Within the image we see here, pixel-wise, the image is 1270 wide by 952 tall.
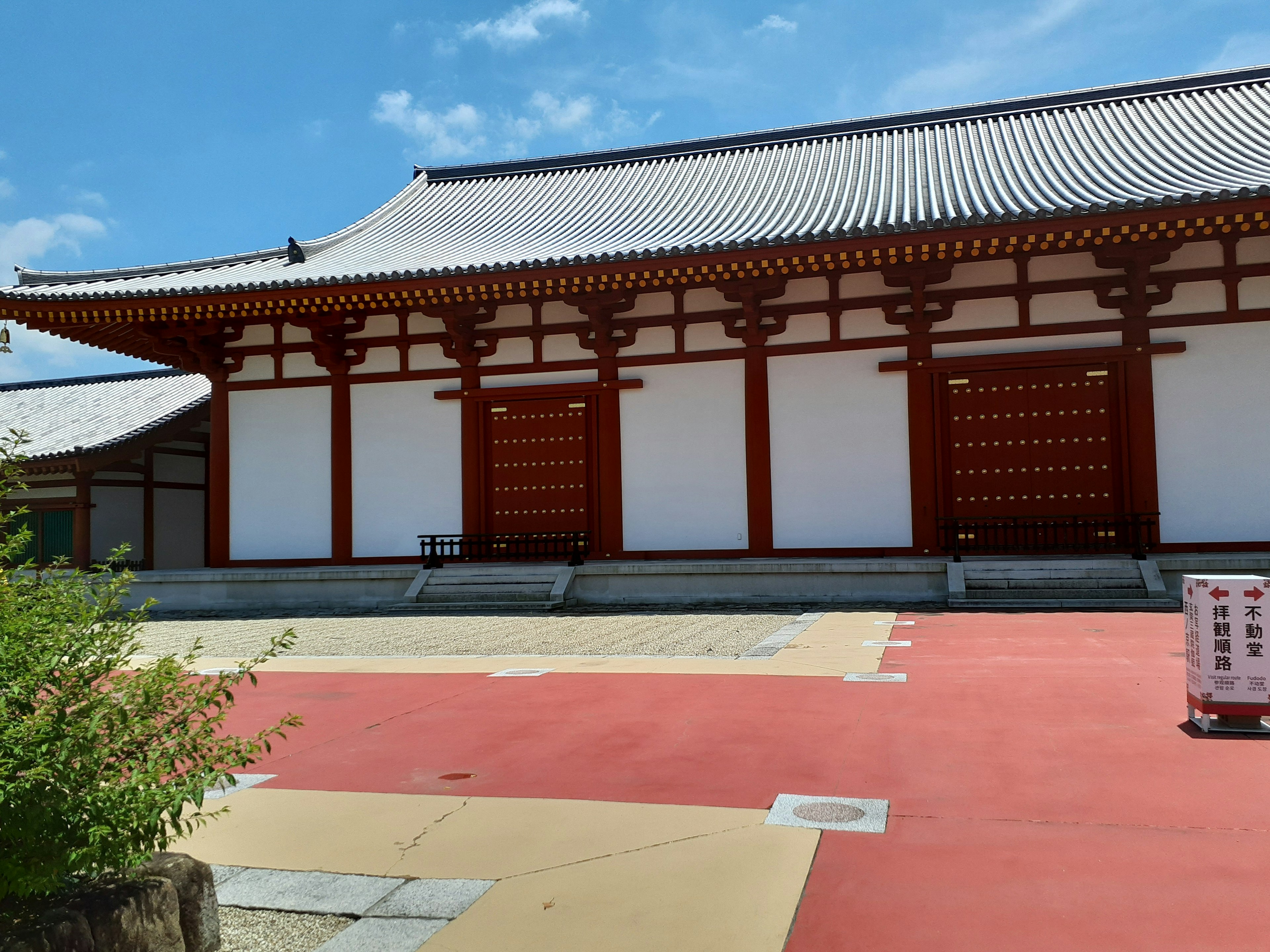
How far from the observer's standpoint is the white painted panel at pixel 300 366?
13227mm

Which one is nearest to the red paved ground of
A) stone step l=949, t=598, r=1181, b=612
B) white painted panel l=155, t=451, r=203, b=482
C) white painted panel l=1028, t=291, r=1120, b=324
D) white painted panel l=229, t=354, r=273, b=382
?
stone step l=949, t=598, r=1181, b=612

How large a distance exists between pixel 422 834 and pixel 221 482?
1157cm

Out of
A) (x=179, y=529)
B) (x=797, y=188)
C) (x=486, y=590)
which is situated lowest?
(x=486, y=590)

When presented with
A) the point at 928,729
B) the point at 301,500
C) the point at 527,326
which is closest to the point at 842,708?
the point at 928,729

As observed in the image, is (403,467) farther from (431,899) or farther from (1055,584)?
(431,899)

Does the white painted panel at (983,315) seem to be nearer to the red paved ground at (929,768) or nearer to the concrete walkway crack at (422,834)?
the red paved ground at (929,768)

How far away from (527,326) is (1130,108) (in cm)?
1149

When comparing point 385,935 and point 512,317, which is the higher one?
point 512,317

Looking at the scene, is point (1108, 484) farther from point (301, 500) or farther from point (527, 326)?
point (301, 500)

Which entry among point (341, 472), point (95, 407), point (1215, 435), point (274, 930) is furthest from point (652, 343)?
point (95, 407)

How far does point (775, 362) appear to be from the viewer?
11.8 metres

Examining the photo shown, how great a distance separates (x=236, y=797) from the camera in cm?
375

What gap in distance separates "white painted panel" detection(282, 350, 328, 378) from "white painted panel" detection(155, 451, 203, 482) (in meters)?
6.89

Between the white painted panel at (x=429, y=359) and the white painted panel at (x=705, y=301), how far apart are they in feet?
11.5
